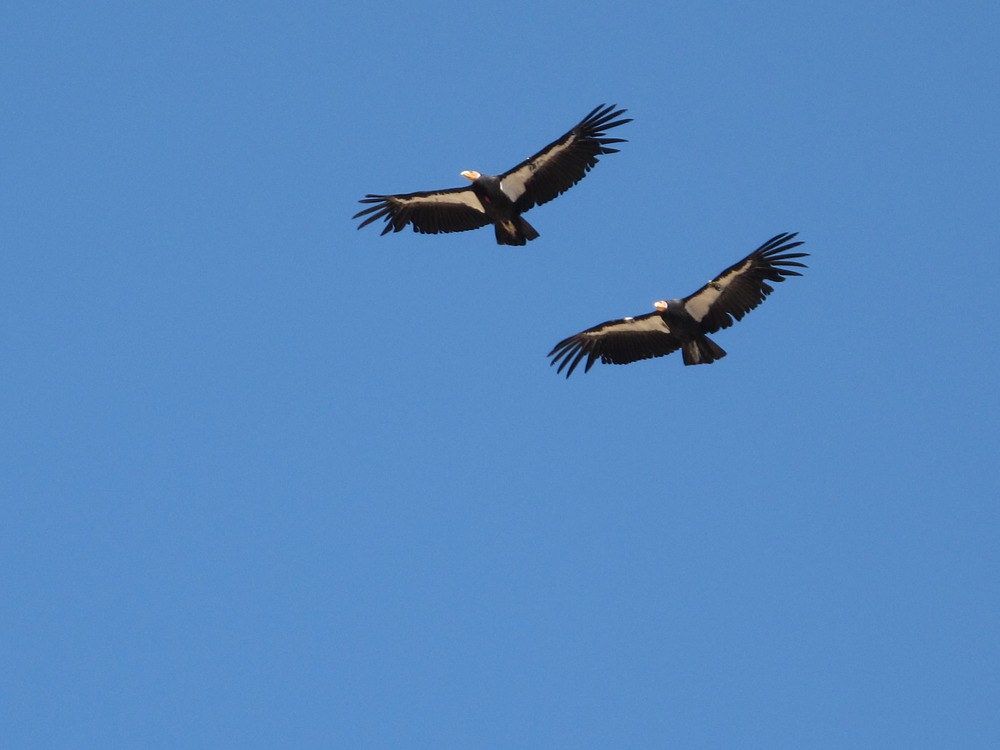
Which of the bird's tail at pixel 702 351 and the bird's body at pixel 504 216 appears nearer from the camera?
the bird's tail at pixel 702 351

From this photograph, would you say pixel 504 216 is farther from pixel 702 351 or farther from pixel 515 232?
pixel 702 351

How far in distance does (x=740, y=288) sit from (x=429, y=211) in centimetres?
668

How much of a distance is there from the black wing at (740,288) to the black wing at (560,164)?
3191 mm

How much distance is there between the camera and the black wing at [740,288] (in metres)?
37.7

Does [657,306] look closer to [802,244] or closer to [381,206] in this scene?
[802,244]

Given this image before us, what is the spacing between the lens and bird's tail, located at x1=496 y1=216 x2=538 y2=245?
3906cm

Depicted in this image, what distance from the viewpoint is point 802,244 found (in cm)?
3759

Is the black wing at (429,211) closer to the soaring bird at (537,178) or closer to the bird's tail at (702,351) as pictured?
the soaring bird at (537,178)

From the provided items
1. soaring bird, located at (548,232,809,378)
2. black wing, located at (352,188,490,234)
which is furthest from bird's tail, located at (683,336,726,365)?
black wing, located at (352,188,490,234)

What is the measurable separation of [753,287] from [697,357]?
165 cm

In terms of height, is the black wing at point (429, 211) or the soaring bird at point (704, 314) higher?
the black wing at point (429, 211)

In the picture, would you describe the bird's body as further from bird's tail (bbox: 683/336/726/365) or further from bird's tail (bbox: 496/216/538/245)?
bird's tail (bbox: 683/336/726/365)

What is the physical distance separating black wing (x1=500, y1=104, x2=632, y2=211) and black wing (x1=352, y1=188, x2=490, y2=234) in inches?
58.7

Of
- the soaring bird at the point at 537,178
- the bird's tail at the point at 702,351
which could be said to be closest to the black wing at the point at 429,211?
the soaring bird at the point at 537,178
